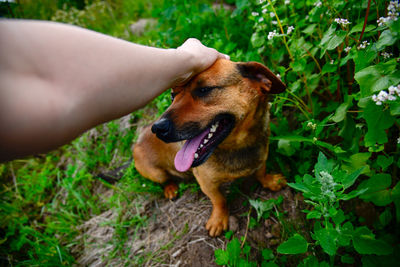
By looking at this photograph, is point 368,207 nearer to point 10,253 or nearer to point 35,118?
point 35,118

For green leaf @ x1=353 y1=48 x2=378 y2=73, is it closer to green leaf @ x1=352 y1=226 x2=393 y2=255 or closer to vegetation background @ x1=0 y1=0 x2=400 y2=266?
vegetation background @ x1=0 y1=0 x2=400 y2=266

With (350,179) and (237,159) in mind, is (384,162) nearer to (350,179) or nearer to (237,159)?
(350,179)

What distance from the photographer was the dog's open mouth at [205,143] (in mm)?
1924

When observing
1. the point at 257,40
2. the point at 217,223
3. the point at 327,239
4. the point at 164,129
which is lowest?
the point at 217,223

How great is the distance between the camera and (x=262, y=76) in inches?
79.1

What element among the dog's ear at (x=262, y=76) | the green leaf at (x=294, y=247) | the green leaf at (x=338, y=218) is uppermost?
the dog's ear at (x=262, y=76)

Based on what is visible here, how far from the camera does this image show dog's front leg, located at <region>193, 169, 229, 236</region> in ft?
7.78

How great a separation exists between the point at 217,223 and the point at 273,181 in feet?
2.60

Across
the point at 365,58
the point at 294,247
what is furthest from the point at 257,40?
the point at 294,247

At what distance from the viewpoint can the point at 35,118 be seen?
0.91 metres

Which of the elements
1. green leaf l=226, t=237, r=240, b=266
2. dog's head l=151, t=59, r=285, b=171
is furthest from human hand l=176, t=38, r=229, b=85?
green leaf l=226, t=237, r=240, b=266

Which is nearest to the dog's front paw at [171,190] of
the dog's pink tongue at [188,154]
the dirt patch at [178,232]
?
the dirt patch at [178,232]

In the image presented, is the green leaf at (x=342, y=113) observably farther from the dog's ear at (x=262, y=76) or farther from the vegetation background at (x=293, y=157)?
the dog's ear at (x=262, y=76)

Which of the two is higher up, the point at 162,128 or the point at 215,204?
the point at 162,128
